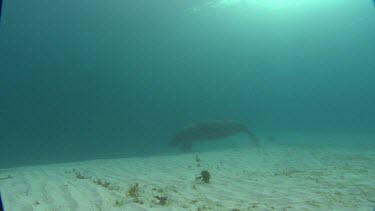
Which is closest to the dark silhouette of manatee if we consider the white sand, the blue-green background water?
the blue-green background water

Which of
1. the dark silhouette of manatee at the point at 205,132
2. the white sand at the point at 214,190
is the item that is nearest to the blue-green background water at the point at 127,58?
the dark silhouette of manatee at the point at 205,132

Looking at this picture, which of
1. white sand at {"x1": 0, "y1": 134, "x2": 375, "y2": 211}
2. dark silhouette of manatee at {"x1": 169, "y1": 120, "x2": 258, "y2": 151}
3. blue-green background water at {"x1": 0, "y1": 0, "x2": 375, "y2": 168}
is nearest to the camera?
white sand at {"x1": 0, "y1": 134, "x2": 375, "y2": 211}

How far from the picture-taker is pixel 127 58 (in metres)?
61.3

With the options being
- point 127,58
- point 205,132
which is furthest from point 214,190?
point 127,58

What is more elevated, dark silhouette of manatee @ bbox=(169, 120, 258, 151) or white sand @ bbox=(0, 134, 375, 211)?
dark silhouette of manatee @ bbox=(169, 120, 258, 151)

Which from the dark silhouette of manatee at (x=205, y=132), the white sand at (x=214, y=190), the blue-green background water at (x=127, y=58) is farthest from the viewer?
the blue-green background water at (x=127, y=58)

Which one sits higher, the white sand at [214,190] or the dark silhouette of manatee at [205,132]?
the dark silhouette of manatee at [205,132]

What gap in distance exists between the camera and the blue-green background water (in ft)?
124

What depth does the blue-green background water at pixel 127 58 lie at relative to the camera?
37.7m

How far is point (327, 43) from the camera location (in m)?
93.8

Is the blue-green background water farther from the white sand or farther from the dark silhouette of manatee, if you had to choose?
the white sand

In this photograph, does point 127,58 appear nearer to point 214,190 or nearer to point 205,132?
point 205,132

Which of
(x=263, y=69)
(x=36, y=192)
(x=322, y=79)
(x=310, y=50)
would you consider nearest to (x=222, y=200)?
(x=36, y=192)

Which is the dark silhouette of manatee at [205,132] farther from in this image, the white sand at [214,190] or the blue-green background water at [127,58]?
the white sand at [214,190]
